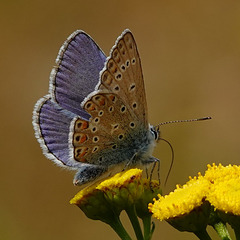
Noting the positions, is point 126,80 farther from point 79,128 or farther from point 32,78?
point 32,78

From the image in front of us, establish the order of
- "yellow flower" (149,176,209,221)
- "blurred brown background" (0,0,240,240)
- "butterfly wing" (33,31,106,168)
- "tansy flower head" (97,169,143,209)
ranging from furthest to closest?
"blurred brown background" (0,0,240,240), "butterfly wing" (33,31,106,168), "tansy flower head" (97,169,143,209), "yellow flower" (149,176,209,221)

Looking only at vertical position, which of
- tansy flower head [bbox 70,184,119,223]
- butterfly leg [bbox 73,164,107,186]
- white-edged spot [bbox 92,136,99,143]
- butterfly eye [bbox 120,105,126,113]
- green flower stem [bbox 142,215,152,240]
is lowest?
green flower stem [bbox 142,215,152,240]

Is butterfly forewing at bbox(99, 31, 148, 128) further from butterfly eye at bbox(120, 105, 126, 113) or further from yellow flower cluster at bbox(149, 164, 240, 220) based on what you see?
yellow flower cluster at bbox(149, 164, 240, 220)

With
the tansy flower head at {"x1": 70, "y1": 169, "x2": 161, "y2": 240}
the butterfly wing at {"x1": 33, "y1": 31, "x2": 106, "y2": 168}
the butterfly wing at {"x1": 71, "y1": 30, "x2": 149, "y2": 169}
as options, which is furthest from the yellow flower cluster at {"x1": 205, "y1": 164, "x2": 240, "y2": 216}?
the butterfly wing at {"x1": 33, "y1": 31, "x2": 106, "y2": 168}

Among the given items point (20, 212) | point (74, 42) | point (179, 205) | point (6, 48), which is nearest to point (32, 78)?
point (6, 48)

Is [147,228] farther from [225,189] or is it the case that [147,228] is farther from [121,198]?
[225,189]

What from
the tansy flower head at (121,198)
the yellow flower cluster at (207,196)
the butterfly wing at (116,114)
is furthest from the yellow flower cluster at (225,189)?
the butterfly wing at (116,114)
